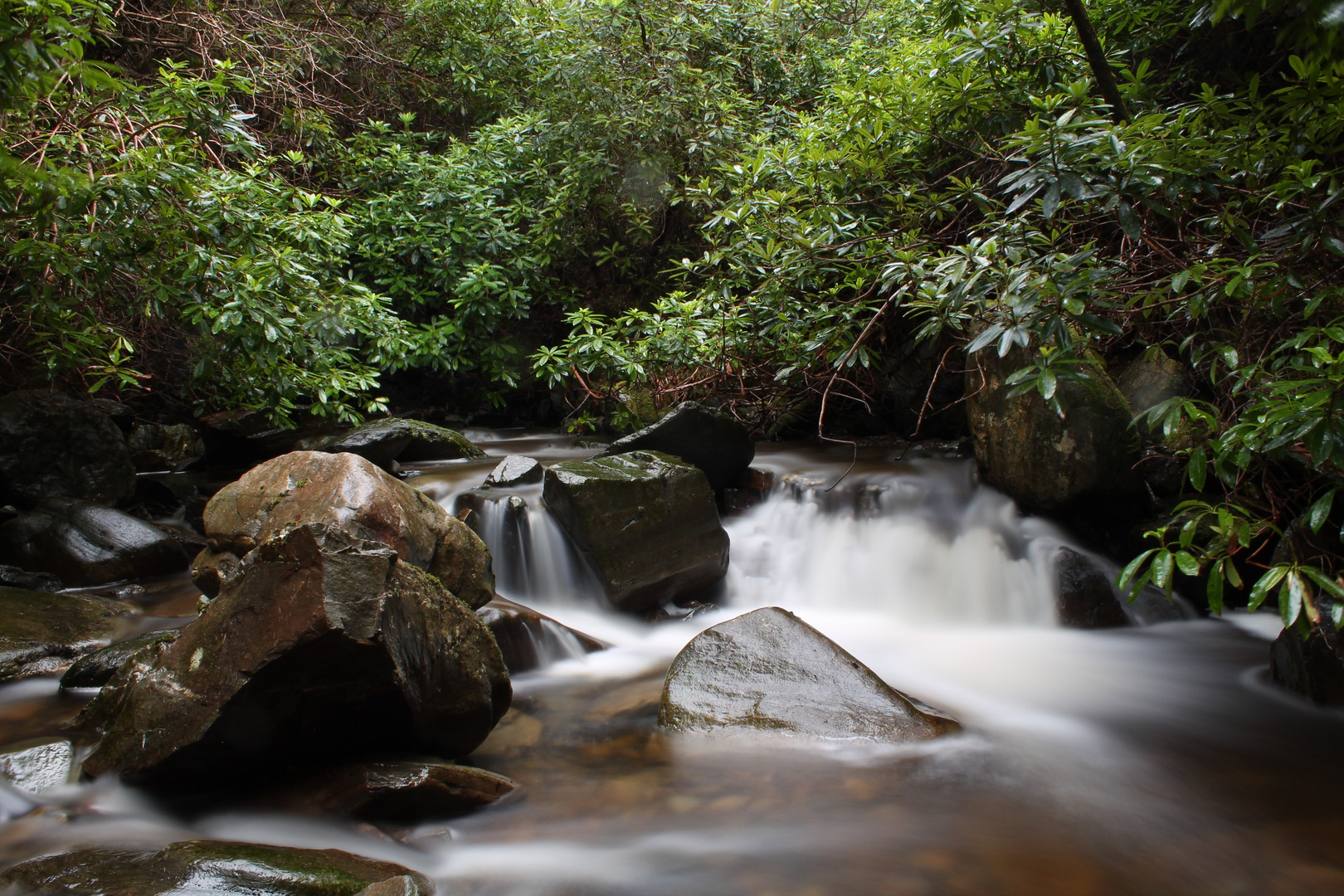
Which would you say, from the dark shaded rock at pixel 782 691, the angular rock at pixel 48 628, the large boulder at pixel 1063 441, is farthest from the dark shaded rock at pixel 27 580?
the large boulder at pixel 1063 441

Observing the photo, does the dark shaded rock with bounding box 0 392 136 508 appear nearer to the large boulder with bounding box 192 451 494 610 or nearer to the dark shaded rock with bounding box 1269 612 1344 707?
the large boulder with bounding box 192 451 494 610

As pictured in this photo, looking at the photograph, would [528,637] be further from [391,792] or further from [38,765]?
[38,765]

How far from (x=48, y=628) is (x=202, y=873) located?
306cm

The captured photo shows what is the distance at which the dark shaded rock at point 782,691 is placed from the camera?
3.52 metres

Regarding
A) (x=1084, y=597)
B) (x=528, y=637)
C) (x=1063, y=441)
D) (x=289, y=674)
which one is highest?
(x=1063, y=441)

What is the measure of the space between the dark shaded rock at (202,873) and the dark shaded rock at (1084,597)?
4.31 meters

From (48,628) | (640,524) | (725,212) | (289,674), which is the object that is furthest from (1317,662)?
(48,628)

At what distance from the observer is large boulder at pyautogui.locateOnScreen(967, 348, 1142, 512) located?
16.8 ft

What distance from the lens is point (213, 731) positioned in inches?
105

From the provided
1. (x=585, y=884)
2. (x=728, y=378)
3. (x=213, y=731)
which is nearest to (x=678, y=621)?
(x=728, y=378)

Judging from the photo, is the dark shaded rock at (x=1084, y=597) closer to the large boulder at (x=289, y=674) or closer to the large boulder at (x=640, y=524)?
the large boulder at (x=640, y=524)

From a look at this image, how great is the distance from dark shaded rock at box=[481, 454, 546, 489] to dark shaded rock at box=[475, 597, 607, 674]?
1680 mm

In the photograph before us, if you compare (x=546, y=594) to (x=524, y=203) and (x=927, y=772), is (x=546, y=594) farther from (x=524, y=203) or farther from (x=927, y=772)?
(x=524, y=203)

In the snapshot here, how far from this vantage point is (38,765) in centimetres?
282
